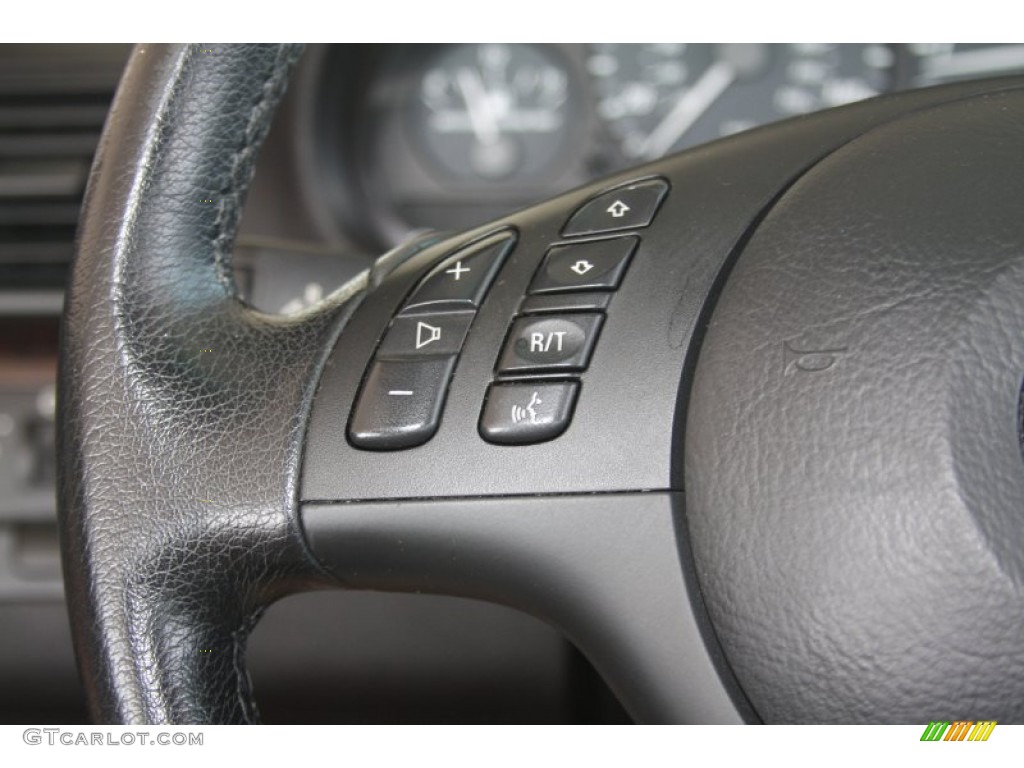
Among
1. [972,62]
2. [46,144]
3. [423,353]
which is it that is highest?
[972,62]

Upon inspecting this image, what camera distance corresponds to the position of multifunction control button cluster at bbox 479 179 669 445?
0.56 m

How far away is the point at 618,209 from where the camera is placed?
603 millimetres

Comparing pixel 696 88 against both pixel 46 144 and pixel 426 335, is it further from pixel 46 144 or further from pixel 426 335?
pixel 426 335

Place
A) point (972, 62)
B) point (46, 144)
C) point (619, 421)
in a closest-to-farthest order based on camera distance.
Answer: point (619, 421)
point (46, 144)
point (972, 62)

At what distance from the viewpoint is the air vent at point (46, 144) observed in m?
1.42

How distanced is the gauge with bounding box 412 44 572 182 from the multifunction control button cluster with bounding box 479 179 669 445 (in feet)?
3.81

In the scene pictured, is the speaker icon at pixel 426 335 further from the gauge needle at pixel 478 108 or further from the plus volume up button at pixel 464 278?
the gauge needle at pixel 478 108

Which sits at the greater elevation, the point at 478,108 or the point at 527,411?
the point at 478,108

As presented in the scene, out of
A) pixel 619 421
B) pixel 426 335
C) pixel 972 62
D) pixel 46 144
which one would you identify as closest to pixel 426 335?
pixel 426 335

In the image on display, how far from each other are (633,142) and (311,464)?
1.23m

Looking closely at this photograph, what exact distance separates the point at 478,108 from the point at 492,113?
0.02 meters

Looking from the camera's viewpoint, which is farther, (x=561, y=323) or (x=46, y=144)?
(x=46, y=144)

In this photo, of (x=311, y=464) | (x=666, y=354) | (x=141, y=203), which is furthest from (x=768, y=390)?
(x=141, y=203)

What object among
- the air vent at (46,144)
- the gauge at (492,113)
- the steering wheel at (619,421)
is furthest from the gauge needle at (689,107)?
the steering wheel at (619,421)
